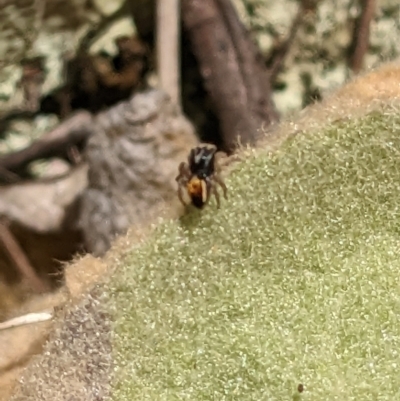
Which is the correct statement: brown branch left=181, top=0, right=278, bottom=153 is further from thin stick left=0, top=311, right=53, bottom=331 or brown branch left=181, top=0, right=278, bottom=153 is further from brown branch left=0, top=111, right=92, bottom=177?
thin stick left=0, top=311, right=53, bottom=331

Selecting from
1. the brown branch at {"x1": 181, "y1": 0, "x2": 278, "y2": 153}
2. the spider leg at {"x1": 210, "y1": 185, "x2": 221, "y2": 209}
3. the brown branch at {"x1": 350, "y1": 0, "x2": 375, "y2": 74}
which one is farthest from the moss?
the brown branch at {"x1": 350, "y1": 0, "x2": 375, "y2": 74}

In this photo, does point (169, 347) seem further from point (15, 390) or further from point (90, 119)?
point (90, 119)

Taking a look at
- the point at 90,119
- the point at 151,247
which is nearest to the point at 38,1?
the point at 90,119

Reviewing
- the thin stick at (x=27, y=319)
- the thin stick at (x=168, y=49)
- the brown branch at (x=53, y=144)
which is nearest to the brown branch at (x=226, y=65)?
the thin stick at (x=168, y=49)

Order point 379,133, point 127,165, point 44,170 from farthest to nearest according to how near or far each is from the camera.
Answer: point 44,170, point 127,165, point 379,133

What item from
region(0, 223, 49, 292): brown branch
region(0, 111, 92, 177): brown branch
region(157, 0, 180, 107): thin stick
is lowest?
region(0, 223, 49, 292): brown branch

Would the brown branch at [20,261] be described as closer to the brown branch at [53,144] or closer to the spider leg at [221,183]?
the brown branch at [53,144]

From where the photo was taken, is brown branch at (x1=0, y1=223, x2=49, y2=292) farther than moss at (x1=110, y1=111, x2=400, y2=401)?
Yes
